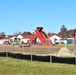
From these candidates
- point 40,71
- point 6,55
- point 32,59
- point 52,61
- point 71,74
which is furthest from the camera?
point 6,55

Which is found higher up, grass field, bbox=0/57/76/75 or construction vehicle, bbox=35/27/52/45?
construction vehicle, bbox=35/27/52/45

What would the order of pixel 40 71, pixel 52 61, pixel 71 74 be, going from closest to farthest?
pixel 71 74 → pixel 40 71 → pixel 52 61

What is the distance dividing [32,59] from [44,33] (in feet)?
113

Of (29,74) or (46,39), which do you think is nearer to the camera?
(29,74)

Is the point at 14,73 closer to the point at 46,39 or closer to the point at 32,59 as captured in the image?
the point at 32,59

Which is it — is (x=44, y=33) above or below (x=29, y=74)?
above

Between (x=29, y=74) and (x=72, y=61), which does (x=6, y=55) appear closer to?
(x=72, y=61)

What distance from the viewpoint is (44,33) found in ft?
199

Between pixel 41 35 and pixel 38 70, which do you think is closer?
pixel 38 70

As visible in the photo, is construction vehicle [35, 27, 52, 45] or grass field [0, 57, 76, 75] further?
construction vehicle [35, 27, 52, 45]

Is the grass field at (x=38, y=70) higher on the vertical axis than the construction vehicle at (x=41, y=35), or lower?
lower

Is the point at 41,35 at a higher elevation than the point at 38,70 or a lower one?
higher

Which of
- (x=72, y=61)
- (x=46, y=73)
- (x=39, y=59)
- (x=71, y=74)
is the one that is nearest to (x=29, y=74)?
(x=46, y=73)

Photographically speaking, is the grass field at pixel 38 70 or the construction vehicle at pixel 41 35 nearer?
the grass field at pixel 38 70
